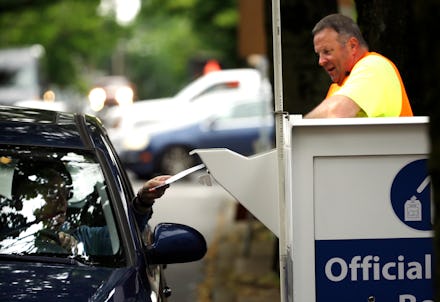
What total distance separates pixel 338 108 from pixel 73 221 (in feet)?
4.00

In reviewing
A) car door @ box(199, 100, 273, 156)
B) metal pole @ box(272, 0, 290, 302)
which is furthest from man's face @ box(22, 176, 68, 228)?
car door @ box(199, 100, 273, 156)

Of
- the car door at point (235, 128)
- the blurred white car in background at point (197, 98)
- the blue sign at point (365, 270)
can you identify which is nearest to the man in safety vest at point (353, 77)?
the blue sign at point (365, 270)

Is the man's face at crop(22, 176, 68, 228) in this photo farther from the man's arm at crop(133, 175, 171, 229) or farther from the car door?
the car door

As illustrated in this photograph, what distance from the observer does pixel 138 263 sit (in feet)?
16.3

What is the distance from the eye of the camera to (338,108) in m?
5.07

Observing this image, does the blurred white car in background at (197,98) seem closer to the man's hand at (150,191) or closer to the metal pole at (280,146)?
the man's hand at (150,191)

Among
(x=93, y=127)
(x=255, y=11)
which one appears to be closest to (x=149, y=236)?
(x=93, y=127)

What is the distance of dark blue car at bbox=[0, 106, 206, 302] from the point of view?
4.80 metres

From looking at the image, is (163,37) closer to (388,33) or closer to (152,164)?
(152,164)

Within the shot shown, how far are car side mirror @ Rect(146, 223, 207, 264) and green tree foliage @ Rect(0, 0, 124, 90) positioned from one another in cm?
3435

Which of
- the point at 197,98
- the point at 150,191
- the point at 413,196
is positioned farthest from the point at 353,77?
the point at 197,98

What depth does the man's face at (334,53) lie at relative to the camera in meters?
5.37

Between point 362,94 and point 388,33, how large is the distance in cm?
165

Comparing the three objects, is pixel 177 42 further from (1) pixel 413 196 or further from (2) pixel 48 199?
(1) pixel 413 196
